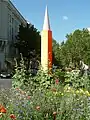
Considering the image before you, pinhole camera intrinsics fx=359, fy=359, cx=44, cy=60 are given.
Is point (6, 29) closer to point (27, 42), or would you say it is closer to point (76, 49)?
point (27, 42)

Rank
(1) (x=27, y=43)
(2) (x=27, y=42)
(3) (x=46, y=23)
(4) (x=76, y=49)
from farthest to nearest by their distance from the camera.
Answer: (4) (x=76, y=49) < (2) (x=27, y=42) < (1) (x=27, y=43) < (3) (x=46, y=23)

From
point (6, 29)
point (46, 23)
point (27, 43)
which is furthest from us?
point (27, 43)

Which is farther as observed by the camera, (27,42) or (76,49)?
(76,49)

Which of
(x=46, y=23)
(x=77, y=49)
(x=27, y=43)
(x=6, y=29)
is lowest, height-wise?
(x=46, y=23)

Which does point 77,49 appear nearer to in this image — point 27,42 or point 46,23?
point 27,42

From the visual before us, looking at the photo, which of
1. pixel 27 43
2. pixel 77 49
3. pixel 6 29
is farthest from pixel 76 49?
pixel 6 29

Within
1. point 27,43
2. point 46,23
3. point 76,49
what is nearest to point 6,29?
point 27,43

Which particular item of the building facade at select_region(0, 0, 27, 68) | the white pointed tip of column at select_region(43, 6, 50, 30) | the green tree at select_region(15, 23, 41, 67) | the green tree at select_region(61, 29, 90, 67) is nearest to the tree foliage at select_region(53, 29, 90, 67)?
the green tree at select_region(61, 29, 90, 67)

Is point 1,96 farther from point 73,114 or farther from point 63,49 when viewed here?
point 63,49

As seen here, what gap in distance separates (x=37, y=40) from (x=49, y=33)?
4362 cm

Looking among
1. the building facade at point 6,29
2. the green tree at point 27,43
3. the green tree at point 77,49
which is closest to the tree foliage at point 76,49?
the green tree at point 77,49

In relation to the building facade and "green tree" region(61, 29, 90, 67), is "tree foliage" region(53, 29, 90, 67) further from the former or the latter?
the building facade

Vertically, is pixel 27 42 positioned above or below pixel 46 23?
above

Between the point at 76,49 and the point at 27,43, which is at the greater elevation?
the point at 27,43
